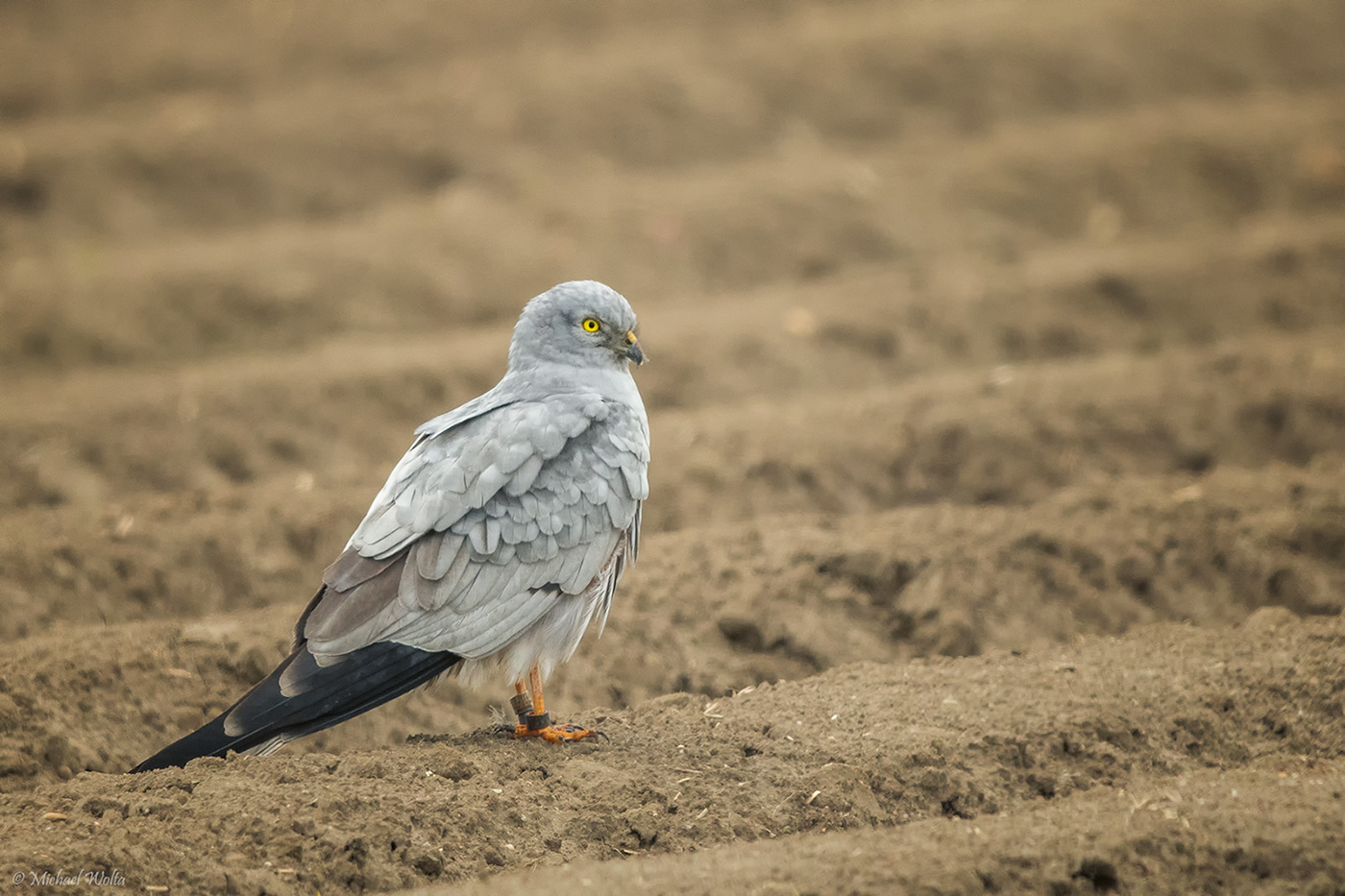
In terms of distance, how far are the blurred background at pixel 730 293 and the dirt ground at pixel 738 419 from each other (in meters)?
0.05

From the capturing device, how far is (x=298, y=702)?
498cm

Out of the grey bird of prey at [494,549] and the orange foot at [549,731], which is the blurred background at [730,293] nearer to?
the orange foot at [549,731]

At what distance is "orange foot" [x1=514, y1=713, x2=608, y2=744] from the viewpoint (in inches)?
221

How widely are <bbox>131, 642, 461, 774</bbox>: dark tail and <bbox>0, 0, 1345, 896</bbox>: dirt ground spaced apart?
0.19 metres

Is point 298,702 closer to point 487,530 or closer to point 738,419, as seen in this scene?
point 487,530

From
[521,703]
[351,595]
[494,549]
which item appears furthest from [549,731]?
[351,595]

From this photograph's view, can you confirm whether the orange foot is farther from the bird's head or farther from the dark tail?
the bird's head

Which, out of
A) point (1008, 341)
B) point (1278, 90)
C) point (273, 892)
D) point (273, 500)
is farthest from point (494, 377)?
point (1278, 90)

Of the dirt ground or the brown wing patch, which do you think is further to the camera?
the brown wing patch

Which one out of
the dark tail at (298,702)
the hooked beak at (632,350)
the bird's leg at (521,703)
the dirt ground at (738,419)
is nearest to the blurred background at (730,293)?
the dirt ground at (738,419)

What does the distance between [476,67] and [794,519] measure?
1138 centimetres

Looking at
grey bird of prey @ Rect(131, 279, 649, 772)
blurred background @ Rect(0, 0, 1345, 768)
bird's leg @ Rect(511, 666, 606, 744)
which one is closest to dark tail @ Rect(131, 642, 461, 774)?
grey bird of prey @ Rect(131, 279, 649, 772)

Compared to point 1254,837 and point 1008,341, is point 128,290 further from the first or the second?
point 1254,837

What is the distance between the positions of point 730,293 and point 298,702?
943cm
